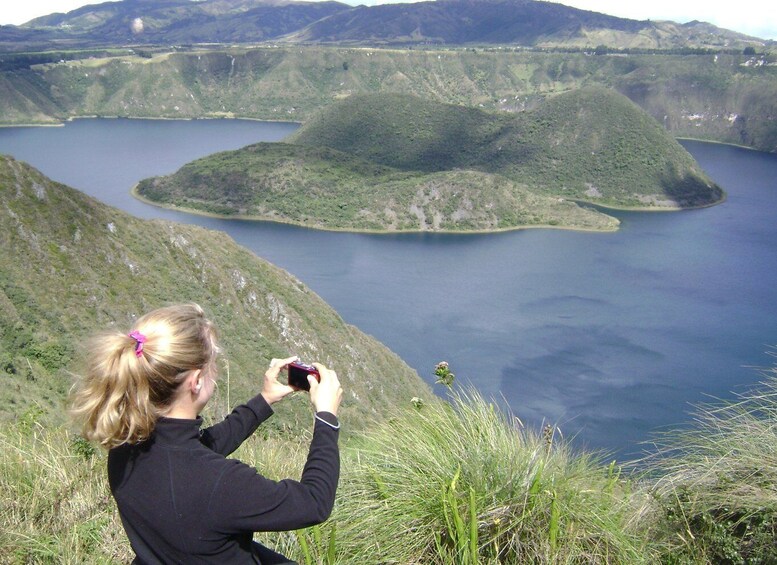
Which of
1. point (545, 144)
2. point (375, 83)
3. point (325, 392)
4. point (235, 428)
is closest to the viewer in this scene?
point (325, 392)

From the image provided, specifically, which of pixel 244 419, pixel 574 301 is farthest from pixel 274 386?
pixel 574 301

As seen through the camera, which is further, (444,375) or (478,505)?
(444,375)

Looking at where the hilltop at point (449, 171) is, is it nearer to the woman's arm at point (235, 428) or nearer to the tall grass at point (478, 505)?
the tall grass at point (478, 505)

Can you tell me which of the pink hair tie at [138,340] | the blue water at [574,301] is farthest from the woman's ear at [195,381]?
the blue water at [574,301]

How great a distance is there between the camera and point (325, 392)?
2324mm

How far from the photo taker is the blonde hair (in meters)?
1.96

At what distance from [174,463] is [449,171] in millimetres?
73678

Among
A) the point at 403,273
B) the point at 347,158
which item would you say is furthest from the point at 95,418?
the point at 347,158

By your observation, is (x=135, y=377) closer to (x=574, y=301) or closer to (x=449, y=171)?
(x=574, y=301)

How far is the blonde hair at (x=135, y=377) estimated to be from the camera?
196cm

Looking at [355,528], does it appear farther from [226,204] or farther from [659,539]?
[226,204]

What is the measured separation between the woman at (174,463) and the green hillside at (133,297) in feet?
33.1

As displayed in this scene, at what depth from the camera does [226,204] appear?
6669 centimetres

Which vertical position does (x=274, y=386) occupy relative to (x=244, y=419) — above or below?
above
